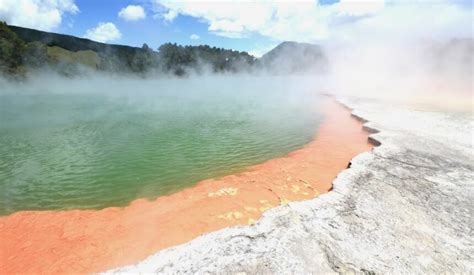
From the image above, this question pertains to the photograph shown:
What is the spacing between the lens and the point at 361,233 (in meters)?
3.20

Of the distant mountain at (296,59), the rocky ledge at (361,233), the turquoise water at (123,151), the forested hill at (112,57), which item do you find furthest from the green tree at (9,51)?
the distant mountain at (296,59)

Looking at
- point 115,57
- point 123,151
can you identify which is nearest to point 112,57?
point 115,57

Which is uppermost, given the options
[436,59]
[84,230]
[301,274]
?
[436,59]

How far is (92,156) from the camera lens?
7133 millimetres

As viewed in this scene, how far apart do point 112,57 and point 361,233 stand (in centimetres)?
5574

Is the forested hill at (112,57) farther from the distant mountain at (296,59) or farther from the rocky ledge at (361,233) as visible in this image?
the rocky ledge at (361,233)

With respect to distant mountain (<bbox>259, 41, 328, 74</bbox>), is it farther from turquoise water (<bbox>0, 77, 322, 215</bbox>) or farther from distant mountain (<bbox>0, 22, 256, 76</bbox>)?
turquoise water (<bbox>0, 77, 322, 215</bbox>)

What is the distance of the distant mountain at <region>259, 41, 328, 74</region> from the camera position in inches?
3007

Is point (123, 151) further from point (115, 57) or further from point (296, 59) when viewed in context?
point (296, 59)

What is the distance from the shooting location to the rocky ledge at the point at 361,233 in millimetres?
2721

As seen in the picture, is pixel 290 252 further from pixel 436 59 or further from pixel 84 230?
pixel 436 59

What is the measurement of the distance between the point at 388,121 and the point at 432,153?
4067 millimetres

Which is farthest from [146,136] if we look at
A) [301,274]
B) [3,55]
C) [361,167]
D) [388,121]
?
[3,55]

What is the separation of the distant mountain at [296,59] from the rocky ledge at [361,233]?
69330mm
